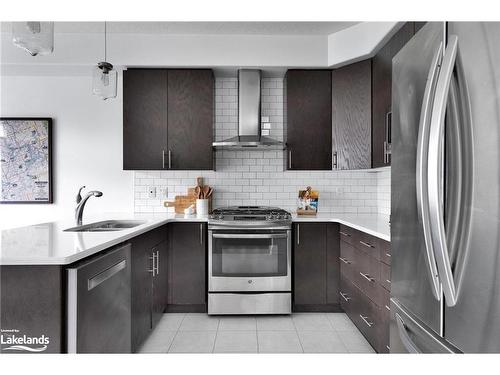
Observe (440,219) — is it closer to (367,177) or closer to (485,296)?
(485,296)

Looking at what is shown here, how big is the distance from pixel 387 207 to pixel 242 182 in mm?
1499

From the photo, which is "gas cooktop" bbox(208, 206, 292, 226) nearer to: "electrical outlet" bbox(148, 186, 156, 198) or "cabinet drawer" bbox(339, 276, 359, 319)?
"cabinet drawer" bbox(339, 276, 359, 319)

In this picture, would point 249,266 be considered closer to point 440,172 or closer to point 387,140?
point 387,140

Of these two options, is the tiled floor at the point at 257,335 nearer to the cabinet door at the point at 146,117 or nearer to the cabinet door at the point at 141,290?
the cabinet door at the point at 141,290

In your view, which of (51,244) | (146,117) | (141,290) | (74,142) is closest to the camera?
(51,244)

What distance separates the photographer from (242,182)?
12.1 feet

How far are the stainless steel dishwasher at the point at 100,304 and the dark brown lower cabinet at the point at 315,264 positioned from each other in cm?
163

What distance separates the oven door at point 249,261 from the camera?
3.05 meters

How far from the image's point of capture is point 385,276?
6.89 feet

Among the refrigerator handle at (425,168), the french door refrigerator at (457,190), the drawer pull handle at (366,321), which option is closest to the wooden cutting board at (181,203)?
the drawer pull handle at (366,321)

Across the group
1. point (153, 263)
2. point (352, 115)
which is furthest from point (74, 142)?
point (352, 115)

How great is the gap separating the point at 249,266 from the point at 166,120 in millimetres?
1611

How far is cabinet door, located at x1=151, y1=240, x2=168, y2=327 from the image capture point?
2713 millimetres

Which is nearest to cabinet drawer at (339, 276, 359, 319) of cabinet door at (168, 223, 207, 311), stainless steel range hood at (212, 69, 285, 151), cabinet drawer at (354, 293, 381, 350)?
cabinet drawer at (354, 293, 381, 350)
